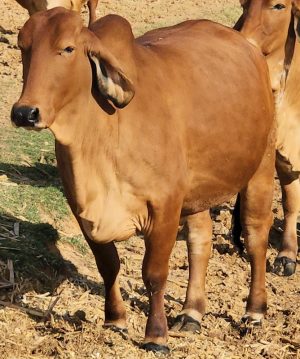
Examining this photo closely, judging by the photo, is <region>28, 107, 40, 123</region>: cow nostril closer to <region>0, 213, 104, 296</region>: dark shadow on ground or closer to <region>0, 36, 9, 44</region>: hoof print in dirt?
<region>0, 213, 104, 296</region>: dark shadow on ground

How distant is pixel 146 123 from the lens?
5.18m

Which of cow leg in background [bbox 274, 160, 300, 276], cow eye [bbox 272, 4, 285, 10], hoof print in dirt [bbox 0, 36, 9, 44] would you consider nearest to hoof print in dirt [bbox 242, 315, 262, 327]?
cow leg in background [bbox 274, 160, 300, 276]

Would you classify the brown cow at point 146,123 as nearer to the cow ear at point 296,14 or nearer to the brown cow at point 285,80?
the brown cow at point 285,80

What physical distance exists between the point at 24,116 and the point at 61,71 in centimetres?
30

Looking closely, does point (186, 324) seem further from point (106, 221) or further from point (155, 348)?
point (106, 221)

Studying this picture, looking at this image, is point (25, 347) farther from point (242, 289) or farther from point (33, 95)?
point (242, 289)

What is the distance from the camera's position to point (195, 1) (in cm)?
1703

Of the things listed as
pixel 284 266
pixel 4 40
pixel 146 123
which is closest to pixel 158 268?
pixel 146 123

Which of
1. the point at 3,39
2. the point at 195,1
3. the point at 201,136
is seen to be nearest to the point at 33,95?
the point at 201,136

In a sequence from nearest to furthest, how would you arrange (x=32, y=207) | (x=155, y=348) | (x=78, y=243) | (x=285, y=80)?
(x=155, y=348) < (x=78, y=243) < (x=32, y=207) < (x=285, y=80)

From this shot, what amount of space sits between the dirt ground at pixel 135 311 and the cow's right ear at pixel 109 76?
132 centimetres

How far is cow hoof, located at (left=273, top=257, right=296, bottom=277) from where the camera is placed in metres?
7.73

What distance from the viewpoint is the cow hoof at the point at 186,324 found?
6023mm

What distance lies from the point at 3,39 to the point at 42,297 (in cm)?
783
